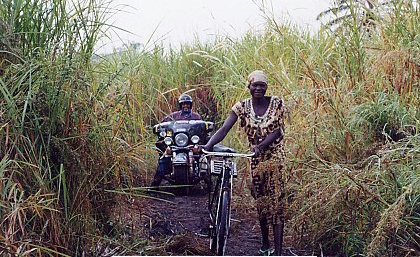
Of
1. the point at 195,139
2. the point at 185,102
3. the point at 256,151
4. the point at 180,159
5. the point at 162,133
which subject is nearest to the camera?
the point at 256,151

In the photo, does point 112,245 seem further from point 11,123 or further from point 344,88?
point 344,88

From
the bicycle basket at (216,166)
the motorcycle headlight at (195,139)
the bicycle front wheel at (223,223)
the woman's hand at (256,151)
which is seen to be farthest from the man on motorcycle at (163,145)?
the woman's hand at (256,151)

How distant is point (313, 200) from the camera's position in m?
4.27

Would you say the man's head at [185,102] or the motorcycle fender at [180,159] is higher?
the man's head at [185,102]

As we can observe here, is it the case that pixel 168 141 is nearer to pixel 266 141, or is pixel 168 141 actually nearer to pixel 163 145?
pixel 163 145

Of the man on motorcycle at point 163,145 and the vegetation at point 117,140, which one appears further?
the man on motorcycle at point 163,145

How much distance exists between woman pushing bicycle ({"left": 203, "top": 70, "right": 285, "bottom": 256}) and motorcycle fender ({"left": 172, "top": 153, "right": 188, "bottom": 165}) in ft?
5.80

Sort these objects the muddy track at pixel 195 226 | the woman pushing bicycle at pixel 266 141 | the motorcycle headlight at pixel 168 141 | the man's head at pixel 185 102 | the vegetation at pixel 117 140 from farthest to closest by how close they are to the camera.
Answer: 1. the man's head at pixel 185 102
2. the motorcycle headlight at pixel 168 141
3. the muddy track at pixel 195 226
4. the woman pushing bicycle at pixel 266 141
5. the vegetation at pixel 117 140

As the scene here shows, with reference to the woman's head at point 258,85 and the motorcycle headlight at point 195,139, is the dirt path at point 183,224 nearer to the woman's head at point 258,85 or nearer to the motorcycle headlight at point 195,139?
the motorcycle headlight at point 195,139

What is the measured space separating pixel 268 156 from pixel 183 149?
2.02 m

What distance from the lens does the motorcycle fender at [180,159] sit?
6.66 m

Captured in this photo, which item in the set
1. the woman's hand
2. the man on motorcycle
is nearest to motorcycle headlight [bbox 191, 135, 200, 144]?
the man on motorcycle

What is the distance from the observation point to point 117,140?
15.4ft

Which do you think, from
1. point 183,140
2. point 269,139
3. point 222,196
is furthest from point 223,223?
point 183,140
